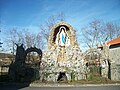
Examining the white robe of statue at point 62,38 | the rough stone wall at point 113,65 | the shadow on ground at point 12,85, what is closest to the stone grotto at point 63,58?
the white robe of statue at point 62,38

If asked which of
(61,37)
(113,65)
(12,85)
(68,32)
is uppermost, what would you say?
(68,32)

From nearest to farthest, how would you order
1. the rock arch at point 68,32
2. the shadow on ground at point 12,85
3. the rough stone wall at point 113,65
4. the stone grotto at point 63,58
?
the shadow on ground at point 12,85 → the stone grotto at point 63,58 → the rough stone wall at point 113,65 → the rock arch at point 68,32

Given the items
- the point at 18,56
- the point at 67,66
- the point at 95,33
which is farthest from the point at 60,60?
the point at 95,33

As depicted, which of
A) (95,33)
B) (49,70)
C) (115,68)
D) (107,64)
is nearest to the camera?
(49,70)

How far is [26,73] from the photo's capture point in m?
22.3

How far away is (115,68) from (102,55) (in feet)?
10.7

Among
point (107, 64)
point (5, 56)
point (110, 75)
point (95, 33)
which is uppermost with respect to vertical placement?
point (95, 33)

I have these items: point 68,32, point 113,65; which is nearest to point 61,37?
point 68,32

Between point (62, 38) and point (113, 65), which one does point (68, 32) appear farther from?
point (113, 65)

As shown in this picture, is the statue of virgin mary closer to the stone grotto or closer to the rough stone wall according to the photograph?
the stone grotto

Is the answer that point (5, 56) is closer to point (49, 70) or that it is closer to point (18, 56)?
point (18, 56)

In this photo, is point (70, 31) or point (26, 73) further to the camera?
point (70, 31)

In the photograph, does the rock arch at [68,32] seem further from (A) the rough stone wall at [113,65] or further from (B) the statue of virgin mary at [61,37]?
(A) the rough stone wall at [113,65]

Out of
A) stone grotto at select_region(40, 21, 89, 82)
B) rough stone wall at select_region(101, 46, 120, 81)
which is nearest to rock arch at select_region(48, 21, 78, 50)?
stone grotto at select_region(40, 21, 89, 82)
